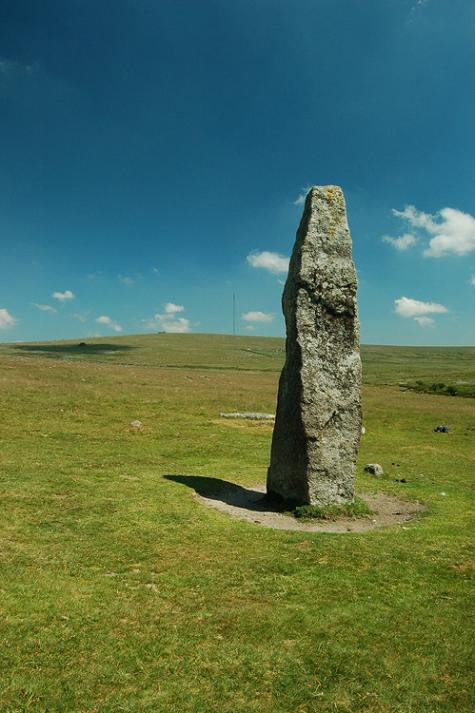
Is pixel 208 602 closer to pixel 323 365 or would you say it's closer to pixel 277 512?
pixel 277 512

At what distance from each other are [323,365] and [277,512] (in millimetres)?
4403

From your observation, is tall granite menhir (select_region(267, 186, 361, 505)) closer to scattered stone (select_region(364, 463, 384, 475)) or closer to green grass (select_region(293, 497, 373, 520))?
green grass (select_region(293, 497, 373, 520))

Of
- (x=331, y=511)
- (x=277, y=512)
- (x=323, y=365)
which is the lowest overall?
(x=277, y=512)

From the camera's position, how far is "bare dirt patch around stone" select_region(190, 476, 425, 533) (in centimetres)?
1316

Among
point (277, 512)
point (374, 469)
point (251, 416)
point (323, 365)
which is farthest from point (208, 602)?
point (251, 416)

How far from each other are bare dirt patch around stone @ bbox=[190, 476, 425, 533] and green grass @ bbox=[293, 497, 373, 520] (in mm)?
169

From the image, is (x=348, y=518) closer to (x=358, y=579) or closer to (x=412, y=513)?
(x=412, y=513)

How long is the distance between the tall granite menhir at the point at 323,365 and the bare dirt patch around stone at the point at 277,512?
84cm

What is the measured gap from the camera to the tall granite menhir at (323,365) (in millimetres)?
14156

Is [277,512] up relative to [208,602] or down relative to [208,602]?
down

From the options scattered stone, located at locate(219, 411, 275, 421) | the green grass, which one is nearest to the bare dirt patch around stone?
the green grass

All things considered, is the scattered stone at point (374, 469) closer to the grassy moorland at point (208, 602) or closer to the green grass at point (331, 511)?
the grassy moorland at point (208, 602)

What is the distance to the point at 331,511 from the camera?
1390 centimetres

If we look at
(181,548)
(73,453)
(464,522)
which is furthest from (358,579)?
(73,453)
